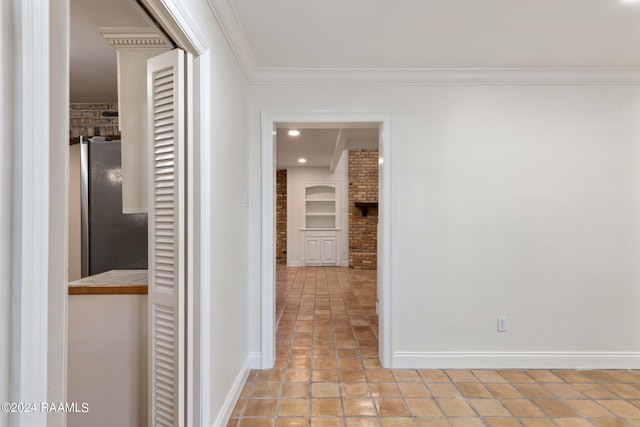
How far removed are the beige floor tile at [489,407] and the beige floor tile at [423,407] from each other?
0.85 ft

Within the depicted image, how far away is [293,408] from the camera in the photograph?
223 centimetres

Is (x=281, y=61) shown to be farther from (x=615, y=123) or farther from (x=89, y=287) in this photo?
(x=615, y=123)

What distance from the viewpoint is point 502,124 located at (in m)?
2.80

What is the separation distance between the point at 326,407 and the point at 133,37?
254 cm

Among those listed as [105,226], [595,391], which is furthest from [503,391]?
[105,226]

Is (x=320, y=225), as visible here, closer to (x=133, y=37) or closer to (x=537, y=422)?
(x=537, y=422)

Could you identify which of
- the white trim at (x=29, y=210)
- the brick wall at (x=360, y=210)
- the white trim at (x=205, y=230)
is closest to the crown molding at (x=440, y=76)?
the white trim at (x=205, y=230)

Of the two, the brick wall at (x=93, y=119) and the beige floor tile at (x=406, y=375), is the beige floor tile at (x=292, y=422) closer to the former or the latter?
the beige floor tile at (x=406, y=375)

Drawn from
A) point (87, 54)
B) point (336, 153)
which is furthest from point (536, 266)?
point (336, 153)

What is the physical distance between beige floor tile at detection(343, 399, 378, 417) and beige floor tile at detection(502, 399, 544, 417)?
898mm

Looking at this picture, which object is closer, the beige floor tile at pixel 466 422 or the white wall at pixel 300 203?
the beige floor tile at pixel 466 422

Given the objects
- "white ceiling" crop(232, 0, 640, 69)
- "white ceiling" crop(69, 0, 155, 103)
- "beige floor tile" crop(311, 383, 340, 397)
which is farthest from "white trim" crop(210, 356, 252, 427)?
"white ceiling" crop(232, 0, 640, 69)

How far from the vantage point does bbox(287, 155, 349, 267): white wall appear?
8.74 metres

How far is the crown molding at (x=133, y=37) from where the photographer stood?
1.93 metres
